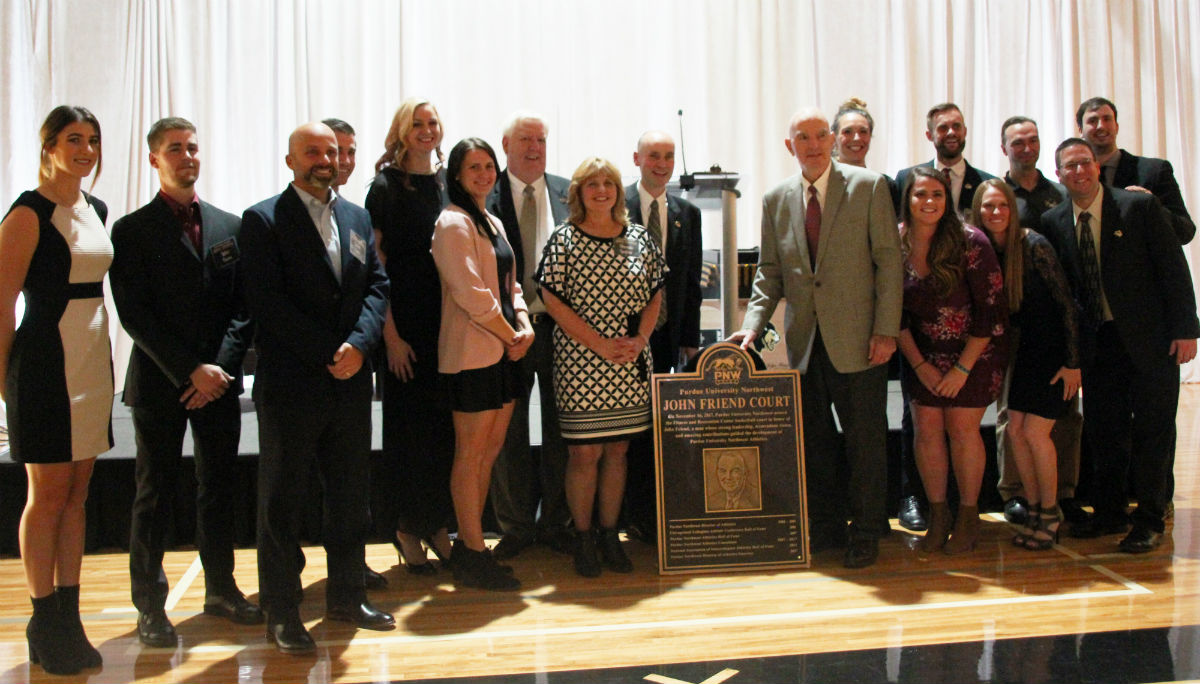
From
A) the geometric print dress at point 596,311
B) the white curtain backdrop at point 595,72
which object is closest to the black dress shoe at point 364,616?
the geometric print dress at point 596,311

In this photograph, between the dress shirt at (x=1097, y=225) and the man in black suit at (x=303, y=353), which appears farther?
the dress shirt at (x=1097, y=225)

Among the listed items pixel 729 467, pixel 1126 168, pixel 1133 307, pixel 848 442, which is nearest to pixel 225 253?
pixel 729 467

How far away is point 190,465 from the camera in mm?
3881

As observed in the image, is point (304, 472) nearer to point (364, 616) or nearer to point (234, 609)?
point (364, 616)

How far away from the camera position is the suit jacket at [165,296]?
2852mm

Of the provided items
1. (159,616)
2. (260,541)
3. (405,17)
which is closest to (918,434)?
(260,541)

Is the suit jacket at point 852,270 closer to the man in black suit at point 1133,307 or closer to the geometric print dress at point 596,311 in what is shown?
the geometric print dress at point 596,311

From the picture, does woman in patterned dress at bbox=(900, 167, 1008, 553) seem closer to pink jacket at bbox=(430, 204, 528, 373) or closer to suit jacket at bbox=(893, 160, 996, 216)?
suit jacket at bbox=(893, 160, 996, 216)

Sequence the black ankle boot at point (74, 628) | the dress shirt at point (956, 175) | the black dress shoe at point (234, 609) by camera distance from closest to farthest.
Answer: the black ankle boot at point (74, 628) < the black dress shoe at point (234, 609) < the dress shirt at point (956, 175)

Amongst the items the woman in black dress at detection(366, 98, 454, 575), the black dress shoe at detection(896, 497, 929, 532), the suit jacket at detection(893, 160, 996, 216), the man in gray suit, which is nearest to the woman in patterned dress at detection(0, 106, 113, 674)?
the woman in black dress at detection(366, 98, 454, 575)

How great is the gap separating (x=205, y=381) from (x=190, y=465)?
1202 mm

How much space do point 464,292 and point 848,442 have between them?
1522mm

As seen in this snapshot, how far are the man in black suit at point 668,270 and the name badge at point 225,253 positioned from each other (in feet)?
4.68

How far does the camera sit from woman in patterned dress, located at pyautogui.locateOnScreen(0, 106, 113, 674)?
2605mm
